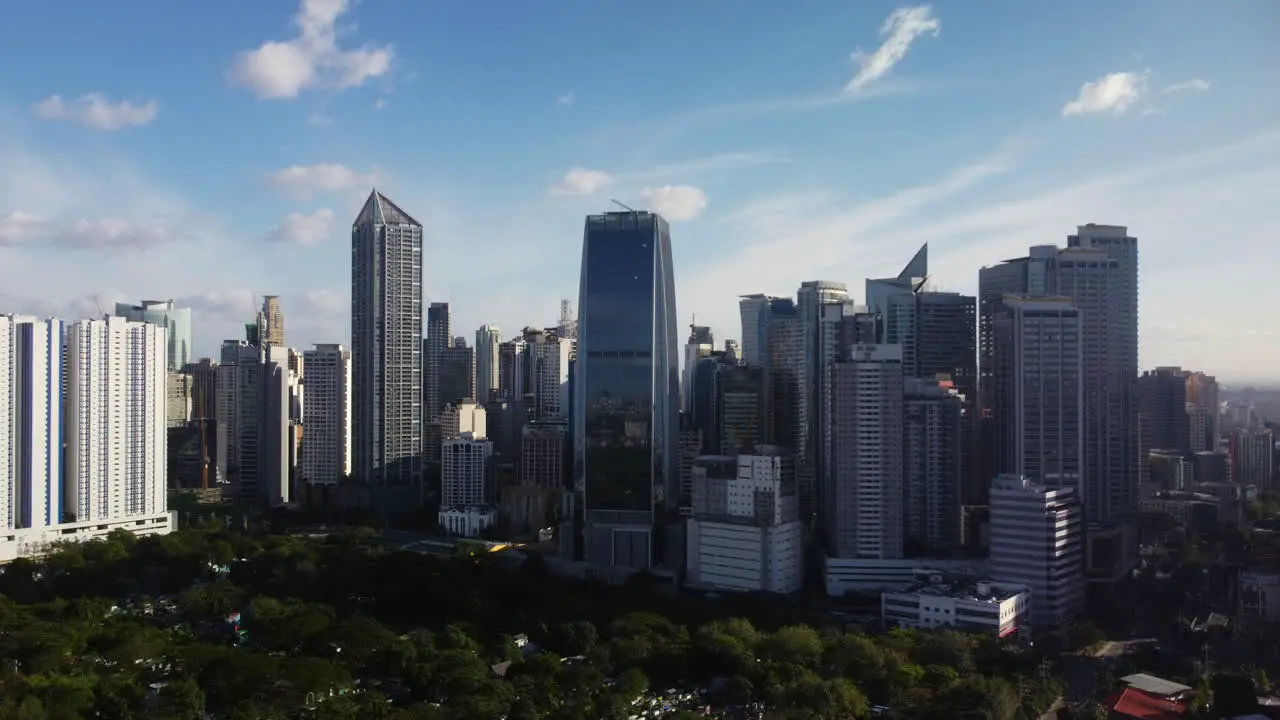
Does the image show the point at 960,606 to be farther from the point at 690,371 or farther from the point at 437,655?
the point at 690,371

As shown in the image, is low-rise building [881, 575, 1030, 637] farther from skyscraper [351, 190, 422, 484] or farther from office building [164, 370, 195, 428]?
office building [164, 370, 195, 428]

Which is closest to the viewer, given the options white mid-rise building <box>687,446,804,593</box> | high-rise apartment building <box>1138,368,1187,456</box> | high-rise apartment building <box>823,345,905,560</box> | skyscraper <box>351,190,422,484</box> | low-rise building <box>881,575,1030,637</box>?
low-rise building <box>881,575,1030,637</box>

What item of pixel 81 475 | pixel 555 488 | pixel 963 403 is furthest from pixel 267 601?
pixel 963 403

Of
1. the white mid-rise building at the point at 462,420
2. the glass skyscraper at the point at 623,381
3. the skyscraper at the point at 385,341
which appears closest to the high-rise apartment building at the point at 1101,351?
the glass skyscraper at the point at 623,381

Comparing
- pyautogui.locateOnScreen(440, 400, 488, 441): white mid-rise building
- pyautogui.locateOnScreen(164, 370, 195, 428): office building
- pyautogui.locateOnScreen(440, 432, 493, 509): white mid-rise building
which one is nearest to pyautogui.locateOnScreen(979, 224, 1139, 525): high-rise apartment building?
pyautogui.locateOnScreen(440, 432, 493, 509): white mid-rise building

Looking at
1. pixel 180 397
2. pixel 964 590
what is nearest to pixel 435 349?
pixel 180 397

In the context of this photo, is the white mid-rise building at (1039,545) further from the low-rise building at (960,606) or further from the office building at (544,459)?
the office building at (544,459)
